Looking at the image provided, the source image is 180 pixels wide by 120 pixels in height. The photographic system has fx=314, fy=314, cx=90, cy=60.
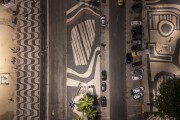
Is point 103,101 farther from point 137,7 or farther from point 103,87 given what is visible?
point 137,7

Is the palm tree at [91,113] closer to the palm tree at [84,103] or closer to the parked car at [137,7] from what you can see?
the palm tree at [84,103]

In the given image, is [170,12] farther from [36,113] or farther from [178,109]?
[36,113]

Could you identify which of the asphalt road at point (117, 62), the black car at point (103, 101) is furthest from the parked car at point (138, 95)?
the black car at point (103, 101)

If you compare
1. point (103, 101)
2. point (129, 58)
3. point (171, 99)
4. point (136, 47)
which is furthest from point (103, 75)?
point (171, 99)

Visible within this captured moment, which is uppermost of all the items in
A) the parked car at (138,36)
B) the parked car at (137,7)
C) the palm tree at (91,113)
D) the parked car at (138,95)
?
the parked car at (137,7)

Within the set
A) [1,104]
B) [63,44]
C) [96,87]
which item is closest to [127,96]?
[96,87]
